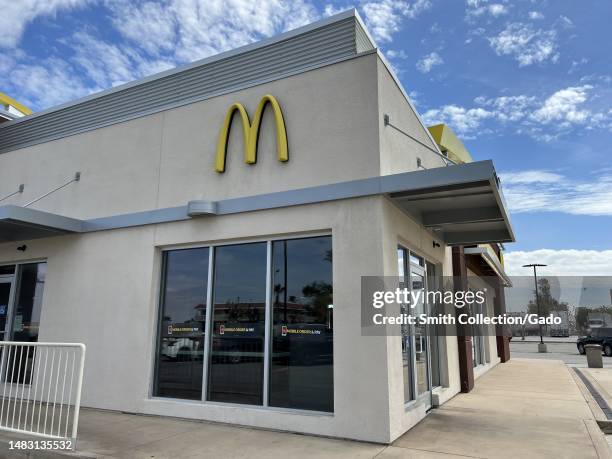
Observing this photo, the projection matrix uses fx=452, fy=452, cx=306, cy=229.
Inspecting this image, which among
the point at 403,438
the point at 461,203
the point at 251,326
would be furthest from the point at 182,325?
the point at 461,203

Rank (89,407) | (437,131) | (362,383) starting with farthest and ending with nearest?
(437,131) < (89,407) < (362,383)

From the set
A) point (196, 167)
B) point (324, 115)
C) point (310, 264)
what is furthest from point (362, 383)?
point (196, 167)

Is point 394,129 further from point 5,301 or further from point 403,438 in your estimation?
point 5,301

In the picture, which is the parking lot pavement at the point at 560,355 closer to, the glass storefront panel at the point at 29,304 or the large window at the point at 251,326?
the large window at the point at 251,326

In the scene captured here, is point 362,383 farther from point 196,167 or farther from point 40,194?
point 40,194

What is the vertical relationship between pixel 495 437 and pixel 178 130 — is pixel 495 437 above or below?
below

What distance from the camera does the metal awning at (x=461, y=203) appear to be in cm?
581

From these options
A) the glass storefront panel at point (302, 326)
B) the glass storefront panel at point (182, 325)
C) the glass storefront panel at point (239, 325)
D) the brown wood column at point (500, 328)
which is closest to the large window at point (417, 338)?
the glass storefront panel at point (302, 326)

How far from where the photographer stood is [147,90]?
31.1 feet

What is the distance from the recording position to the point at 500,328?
67.8 feet

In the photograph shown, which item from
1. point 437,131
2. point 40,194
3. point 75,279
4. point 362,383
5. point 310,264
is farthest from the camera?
point 437,131

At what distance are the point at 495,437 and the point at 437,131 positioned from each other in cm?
Answer: 863

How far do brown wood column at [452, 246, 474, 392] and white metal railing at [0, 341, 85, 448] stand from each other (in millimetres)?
8164

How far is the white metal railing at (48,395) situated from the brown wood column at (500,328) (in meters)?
16.6
